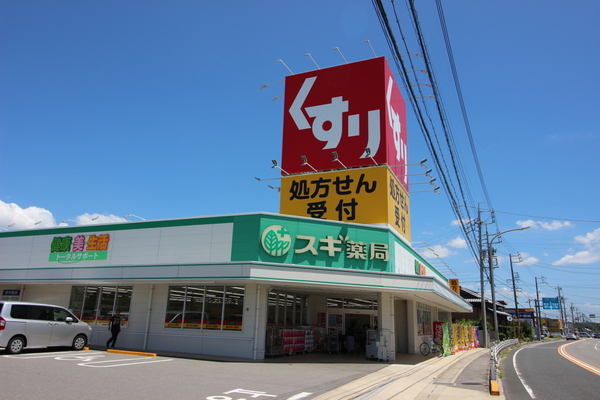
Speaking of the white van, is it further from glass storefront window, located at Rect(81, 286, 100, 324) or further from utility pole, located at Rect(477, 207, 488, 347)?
utility pole, located at Rect(477, 207, 488, 347)

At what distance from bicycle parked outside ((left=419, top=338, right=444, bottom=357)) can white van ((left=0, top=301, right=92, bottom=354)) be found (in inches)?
607

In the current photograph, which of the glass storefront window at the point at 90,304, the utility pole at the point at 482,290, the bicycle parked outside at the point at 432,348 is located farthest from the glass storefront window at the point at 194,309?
the utility pole at the point at 482,290

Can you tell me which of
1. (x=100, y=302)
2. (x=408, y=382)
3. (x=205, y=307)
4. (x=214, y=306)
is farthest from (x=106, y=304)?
(x=408, y=382)

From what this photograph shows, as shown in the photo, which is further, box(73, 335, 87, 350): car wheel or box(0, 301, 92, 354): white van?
box(73, 335, 87, 350): car wheel

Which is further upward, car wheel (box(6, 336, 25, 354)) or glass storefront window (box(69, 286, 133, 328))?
glass storefront window (box(69, 286, 133, 328))

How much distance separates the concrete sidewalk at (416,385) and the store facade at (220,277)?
293cm

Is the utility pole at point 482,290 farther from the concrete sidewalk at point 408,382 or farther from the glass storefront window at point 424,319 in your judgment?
the concrete sidewalk at point 408,382

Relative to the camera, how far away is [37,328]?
14.4 m

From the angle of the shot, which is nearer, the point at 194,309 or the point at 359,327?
the point at 194,309

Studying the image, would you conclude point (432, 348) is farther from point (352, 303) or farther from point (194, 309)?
point (194, 309)

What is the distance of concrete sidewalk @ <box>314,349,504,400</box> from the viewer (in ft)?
31.7

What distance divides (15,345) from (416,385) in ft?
41.0

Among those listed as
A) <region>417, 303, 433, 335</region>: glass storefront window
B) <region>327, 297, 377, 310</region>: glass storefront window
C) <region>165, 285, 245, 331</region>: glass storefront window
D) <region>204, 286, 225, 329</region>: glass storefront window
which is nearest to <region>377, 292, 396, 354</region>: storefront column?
<region>327, 297, 377, 310</region>: glass storefront window

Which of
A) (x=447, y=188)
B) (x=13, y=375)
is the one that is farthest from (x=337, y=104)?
(x=13, y=375)
